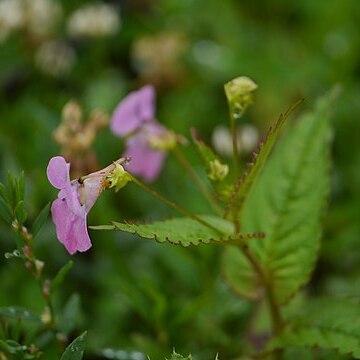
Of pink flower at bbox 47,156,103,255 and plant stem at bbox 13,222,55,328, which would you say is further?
plant stem at bbox 13,222,55,328

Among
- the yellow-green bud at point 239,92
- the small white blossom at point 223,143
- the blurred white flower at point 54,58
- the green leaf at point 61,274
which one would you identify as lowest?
the small white blossom at point 223,143

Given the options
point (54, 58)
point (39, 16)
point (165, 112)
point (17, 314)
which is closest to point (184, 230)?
point (17, 314)

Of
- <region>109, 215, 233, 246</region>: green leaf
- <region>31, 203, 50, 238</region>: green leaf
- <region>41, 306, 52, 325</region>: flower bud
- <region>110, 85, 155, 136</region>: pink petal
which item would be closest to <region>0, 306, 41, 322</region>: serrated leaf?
<region>41, 306, 52, 325</region>: flower bud

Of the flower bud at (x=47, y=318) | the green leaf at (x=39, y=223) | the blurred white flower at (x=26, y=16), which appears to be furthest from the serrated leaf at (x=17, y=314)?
the blurred white flower at (x=26, y=16)

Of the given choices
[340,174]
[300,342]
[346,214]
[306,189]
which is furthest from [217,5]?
[300,342]

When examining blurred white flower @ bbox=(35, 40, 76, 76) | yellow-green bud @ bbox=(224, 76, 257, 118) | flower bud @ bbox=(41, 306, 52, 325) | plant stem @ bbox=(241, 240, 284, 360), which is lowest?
plant stem @ bbox=(241, 240, 284, 360)

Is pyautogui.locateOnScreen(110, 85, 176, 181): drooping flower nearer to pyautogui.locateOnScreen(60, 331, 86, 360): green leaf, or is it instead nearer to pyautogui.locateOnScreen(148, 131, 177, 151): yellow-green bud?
pyautogui.locateOnScreen(148, 131, 177, 151): yellow-green bud

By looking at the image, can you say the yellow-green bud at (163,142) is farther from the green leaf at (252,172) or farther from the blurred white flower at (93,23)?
the blurred white flower at (93,23)
